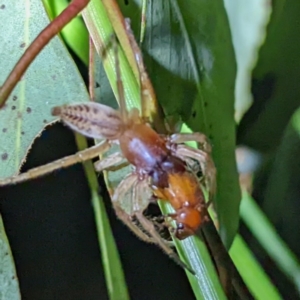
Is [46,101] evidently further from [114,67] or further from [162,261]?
[162,261]

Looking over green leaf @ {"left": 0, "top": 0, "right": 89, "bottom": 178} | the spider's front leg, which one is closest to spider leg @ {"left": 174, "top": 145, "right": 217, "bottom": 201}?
the spider's front leg

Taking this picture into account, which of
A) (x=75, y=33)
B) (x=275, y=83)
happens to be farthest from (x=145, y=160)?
(x=275, y=83)

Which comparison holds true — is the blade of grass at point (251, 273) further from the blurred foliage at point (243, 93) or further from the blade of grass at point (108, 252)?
the blade of grass at point (108, 252)

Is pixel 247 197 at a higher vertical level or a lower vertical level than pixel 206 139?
lower

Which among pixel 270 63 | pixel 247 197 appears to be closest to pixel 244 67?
pixel 270 63

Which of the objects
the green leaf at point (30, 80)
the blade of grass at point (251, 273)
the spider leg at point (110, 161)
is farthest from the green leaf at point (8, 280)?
the blade of grass at point (251, 273)

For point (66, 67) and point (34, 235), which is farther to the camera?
point (34, 235)
